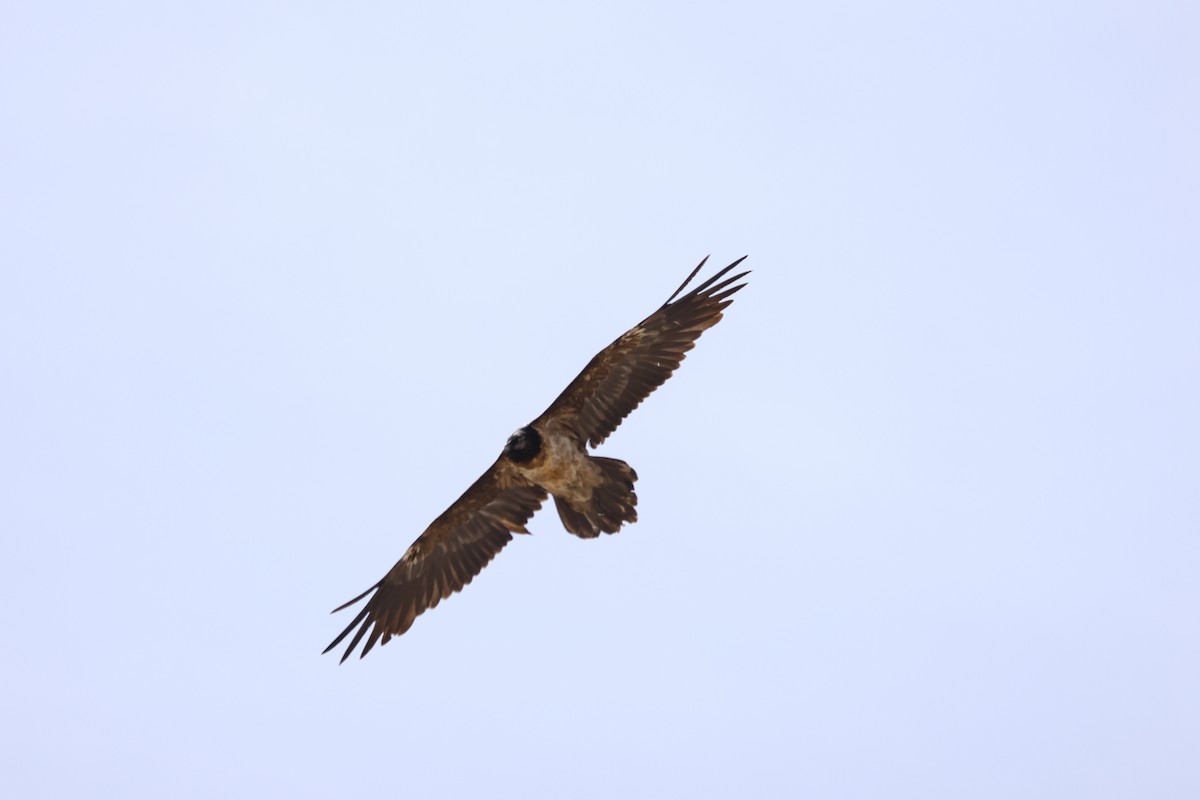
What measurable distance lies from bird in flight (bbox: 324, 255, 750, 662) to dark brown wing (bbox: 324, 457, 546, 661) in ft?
0.04

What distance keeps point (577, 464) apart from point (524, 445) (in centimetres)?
65

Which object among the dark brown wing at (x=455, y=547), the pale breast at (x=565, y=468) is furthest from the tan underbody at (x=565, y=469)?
the dark brown wing at (x=455, y=547)

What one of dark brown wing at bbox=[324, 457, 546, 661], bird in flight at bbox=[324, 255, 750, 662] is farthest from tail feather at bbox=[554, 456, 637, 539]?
dark brown wing at bbox=[324, 457, 546, 661]

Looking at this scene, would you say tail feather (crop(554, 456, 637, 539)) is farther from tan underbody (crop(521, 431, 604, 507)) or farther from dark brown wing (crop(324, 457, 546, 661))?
dark brown wing (crop(324, 457, 546, 661))

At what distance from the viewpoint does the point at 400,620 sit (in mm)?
16844

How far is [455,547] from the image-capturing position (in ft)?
56.6

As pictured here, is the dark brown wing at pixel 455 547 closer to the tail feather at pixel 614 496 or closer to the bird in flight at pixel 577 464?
the bird in flight at pixel 577 464

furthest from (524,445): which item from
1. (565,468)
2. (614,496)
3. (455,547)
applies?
(455,547)

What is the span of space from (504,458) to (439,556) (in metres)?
1.64

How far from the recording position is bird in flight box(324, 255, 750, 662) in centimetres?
1608

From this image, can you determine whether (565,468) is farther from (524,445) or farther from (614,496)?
(614,496)

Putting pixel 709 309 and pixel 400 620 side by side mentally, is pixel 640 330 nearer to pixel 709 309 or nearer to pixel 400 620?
pixel 709 309

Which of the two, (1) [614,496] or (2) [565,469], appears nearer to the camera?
(1) [614,496]

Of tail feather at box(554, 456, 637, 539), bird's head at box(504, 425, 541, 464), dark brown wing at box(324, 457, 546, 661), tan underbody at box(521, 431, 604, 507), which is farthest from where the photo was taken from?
dark brown wing at box(324, 457, 546, 661)
